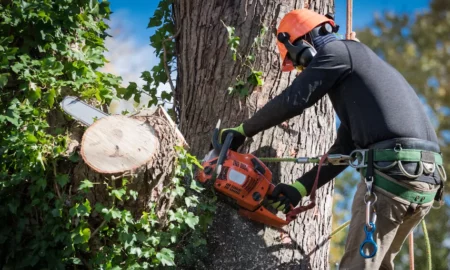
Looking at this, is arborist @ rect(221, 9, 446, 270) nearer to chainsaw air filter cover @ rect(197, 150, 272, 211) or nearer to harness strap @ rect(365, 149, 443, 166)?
harness strap @ rect(365, 149, 443, 166)

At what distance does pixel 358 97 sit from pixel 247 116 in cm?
92

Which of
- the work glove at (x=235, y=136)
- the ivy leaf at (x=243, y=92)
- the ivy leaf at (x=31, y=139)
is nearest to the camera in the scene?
the ivy leaf at (x=31, y=139)

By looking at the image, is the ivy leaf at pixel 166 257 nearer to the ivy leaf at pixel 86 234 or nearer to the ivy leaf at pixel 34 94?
the ivy leaf at pixel 86 234

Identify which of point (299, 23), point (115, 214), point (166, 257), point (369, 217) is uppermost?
point (299, 23)

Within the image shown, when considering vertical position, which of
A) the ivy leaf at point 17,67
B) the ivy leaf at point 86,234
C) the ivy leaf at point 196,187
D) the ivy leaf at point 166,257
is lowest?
the ivy leaf at point 166,257

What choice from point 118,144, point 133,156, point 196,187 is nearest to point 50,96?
point 118,144

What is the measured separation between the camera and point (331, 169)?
420 cm

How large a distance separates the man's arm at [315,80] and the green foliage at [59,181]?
0.62 m

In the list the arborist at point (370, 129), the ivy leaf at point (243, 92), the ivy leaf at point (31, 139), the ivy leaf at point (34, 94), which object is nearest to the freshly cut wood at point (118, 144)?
the ivy leaf at point (31, 139)

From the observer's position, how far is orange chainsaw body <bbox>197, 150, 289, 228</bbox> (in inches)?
154

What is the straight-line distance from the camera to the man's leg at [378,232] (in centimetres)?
355

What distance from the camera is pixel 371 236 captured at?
344cm

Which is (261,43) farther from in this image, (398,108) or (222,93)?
(398,108)

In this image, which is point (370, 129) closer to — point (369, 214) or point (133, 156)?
point (369, 214)
